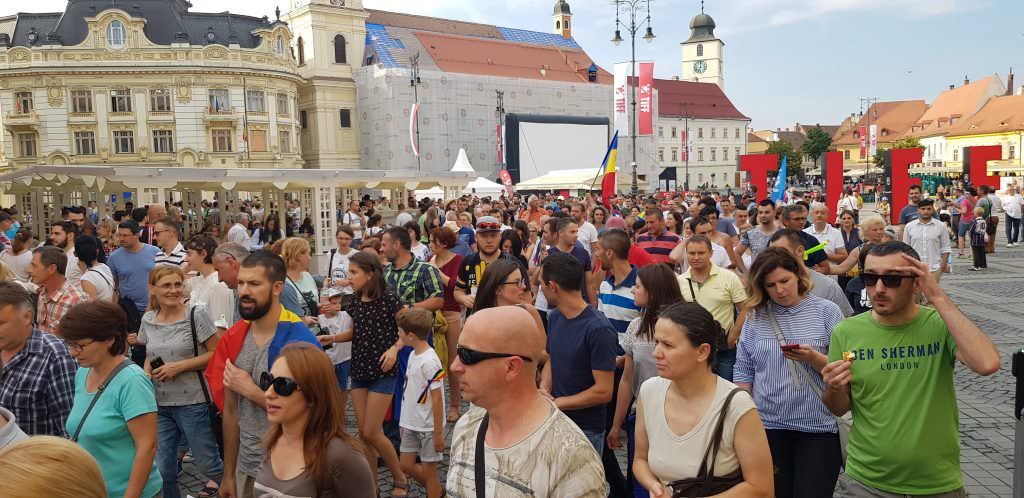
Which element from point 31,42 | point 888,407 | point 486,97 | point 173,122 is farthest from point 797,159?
point 888,407

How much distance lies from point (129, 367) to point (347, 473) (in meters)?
1.44

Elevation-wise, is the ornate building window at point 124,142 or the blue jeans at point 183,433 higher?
the ornate building window at point 124,142

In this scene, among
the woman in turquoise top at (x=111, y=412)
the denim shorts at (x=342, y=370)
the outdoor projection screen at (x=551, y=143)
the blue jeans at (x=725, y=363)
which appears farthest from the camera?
the outdoor projection screen at (x=551, y=143)

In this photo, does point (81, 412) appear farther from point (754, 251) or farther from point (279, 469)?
point (754, 251)

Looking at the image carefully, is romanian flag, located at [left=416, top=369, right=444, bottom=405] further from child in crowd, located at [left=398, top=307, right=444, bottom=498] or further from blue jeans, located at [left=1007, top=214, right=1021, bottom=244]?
blue jeans, located at [left=1007, top=214, right=1021, bottom=244]

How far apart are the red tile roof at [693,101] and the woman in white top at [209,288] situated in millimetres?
87625

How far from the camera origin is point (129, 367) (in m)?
3.54

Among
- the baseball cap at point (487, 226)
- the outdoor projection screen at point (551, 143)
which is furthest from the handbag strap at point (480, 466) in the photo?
the outdoor projection screen at point (551, 143)

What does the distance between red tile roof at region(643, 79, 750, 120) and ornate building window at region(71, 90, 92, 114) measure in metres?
62.3

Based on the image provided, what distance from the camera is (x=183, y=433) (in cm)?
468

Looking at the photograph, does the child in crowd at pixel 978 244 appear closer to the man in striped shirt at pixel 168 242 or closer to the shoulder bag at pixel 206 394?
the man in striped shirt at pixel 168 242

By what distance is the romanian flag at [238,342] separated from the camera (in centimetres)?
389

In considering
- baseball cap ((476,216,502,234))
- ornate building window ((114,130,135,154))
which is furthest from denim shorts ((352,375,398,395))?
ornate building window ((114,130,135,154))

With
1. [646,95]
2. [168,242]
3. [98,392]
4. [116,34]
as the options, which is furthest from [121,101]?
[98,392]
